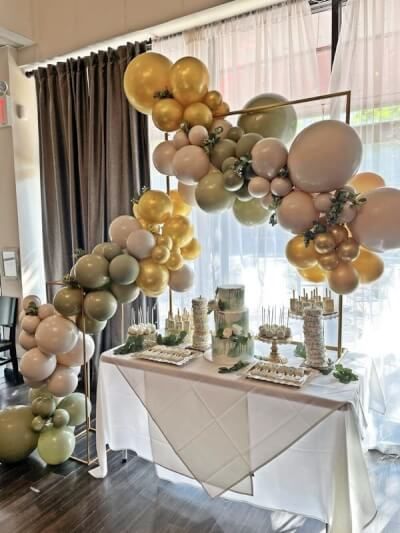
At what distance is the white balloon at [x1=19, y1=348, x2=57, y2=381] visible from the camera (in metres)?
2.29

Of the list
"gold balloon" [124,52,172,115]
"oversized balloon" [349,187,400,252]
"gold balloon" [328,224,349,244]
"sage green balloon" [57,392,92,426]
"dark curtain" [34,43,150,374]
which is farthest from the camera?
"dark curtain" [34,43,150,374]

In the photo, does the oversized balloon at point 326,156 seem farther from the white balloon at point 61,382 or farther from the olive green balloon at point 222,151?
the white balloon at point 61,382

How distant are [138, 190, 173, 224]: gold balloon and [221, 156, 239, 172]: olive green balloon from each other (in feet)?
1.45

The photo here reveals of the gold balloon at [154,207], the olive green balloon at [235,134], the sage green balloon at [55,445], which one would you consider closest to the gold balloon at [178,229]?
the gold balloon at [154,207]

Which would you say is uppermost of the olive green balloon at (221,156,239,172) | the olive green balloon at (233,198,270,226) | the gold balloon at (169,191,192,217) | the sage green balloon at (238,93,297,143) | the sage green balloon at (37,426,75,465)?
the sage green balloon at (238,93,297,143)

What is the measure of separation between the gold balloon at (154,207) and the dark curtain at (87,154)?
981 millimetres

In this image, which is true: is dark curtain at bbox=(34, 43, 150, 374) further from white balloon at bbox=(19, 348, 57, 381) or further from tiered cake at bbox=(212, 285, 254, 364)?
tiered cake at bbox=(212, 285, 254, 364)

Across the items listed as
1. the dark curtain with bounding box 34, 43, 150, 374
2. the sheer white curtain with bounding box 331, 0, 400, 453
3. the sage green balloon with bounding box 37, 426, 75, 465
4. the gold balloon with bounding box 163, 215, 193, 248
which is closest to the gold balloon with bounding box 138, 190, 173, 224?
the gold balloon with bounding box 163, 215, 193, 248

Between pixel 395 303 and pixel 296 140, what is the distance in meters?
1.30

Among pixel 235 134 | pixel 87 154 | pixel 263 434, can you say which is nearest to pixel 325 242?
pixel 235 134

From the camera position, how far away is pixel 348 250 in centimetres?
Answer: 174

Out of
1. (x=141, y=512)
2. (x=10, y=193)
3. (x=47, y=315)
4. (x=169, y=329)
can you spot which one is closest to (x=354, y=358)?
(x=169, y=329)

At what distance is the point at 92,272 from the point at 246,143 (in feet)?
3.15

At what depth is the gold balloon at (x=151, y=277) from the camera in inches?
86.0
